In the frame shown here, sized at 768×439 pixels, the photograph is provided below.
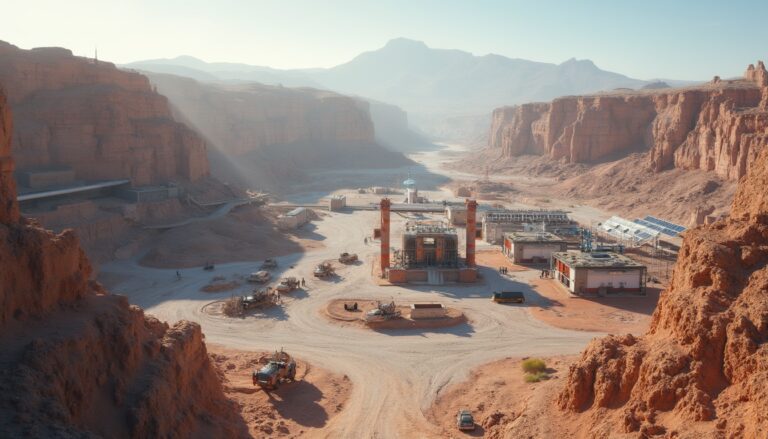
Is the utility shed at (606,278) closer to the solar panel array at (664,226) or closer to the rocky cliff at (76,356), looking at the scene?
the solar panel array at (664,226)

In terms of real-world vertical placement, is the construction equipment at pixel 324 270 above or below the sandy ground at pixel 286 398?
above

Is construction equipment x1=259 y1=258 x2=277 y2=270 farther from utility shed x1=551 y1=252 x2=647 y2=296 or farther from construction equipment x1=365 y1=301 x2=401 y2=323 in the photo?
utility shed x1=551 y1=252 x2=647 y2=296

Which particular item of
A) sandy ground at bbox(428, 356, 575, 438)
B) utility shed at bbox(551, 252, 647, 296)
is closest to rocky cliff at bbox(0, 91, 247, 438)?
sandy ground at bbox(428, 356, 575, 438)

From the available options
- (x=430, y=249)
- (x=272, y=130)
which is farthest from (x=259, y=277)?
(x=272, y=130)

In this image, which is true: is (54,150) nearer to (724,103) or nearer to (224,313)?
(224,313)

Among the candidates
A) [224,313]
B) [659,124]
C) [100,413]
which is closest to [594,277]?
[224,313]

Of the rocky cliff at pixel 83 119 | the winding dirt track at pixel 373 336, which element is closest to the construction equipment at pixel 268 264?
the winding dirt track at pixel 373 336
